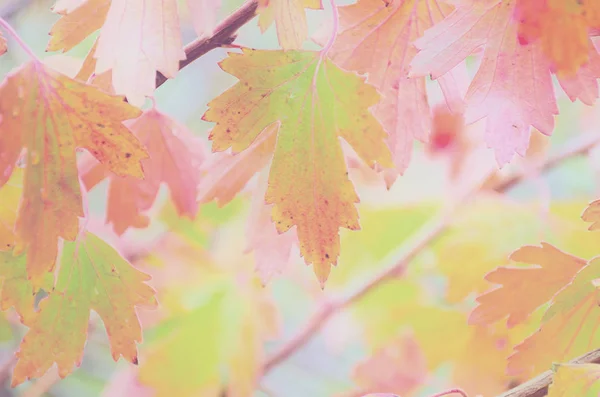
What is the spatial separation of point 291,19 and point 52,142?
0.15 m

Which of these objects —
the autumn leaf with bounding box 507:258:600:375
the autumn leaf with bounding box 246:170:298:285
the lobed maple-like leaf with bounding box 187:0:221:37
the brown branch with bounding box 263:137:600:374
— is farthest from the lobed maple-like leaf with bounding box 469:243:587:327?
the brown branch with bounding box 263:137:600:374

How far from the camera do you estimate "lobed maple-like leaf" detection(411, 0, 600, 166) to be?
Answer: 345 mm

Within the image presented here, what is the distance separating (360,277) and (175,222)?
35 cm

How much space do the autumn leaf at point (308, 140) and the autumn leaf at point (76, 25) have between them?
0.12m

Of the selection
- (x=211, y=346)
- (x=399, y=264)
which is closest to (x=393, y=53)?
(x=399, y=264)

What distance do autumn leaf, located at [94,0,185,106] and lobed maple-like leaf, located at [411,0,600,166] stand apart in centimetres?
14

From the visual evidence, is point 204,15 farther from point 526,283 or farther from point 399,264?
point 399,264

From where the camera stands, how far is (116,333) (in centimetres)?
39

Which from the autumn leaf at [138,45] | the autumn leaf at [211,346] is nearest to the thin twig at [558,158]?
the autumn leaf at [211,346]

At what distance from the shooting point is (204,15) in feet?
1.17

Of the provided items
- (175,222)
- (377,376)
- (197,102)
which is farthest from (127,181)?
(197,102)

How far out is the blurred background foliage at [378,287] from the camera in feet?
2.40

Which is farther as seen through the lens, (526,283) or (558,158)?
(558,158)

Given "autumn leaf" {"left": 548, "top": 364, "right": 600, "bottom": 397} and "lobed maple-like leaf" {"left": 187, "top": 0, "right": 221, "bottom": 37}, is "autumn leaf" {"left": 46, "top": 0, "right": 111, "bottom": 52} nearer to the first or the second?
"lobed maple-like leaf" {"left": 187, "top": 0, "right": 221, "bottom": 37}
